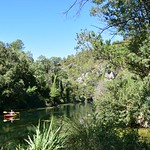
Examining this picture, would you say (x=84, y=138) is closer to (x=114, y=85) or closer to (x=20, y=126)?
(x=114, y=85)

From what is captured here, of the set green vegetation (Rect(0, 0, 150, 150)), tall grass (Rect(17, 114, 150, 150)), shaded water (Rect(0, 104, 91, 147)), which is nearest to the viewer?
tall grass (Rect(17, 114, 150, 150))

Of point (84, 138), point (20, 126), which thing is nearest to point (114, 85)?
point (20, 126)

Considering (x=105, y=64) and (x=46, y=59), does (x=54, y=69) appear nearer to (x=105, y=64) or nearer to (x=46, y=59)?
(x=46, y=59)

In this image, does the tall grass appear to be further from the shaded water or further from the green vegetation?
the shaded water

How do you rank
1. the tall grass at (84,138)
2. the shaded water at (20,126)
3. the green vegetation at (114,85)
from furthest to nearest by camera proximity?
1. the shaded water at (20,126)
2. the green vegetation at (114,85)
3. the tall grass at (84,138)

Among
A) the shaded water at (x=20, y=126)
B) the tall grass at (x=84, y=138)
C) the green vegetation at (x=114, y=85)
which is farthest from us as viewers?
the shaded water at (x=20, y=126)

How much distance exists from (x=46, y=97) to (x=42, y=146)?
227 ft

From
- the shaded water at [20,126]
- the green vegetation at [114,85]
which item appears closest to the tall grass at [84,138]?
the green vegetation at [114,85]

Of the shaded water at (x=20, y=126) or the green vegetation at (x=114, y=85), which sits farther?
the shaded water at (x=20, y=126)

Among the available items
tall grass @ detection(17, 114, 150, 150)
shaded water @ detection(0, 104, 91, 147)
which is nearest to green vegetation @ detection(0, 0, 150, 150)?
tall grass @ detection(17, 114, 150, 150)

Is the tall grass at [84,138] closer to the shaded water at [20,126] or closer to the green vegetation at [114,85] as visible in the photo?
the green vegetation at [114,85]

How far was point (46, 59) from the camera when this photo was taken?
9856cm

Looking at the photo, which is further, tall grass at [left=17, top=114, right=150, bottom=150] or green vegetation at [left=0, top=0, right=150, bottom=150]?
green vegetation at [left=0, top=0, right=150, bottom=150]

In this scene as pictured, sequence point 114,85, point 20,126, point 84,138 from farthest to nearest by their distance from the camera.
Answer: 1. point 20,126
2. point 114,85
3. point 84,138
